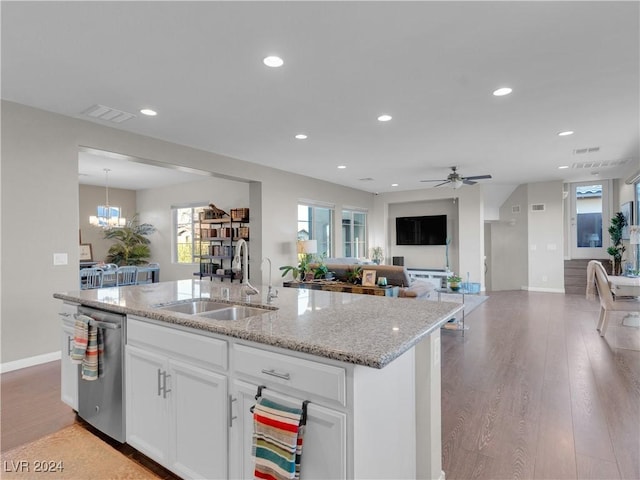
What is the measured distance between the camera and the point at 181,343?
1.72m

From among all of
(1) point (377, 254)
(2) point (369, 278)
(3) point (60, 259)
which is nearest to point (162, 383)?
(3) point (60, 259)

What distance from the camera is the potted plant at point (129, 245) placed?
873 cm

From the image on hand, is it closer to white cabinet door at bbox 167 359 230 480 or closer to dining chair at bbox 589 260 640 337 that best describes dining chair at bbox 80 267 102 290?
white cabinet door at bbox 167 359 230 480

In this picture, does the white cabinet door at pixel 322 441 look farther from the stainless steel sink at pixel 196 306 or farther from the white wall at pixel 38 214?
the white wall at pixel 38 214

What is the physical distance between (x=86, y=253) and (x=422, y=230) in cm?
861

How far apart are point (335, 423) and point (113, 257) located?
9213 millimetres

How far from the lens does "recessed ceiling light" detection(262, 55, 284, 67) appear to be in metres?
2.63

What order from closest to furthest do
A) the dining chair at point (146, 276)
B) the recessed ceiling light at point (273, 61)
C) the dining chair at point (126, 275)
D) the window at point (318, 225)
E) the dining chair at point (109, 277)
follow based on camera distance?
1. the recessed ceiling light at point (273, 61)
2. the dining chair at point (109, 277)
3. the dining chair at point (126, 275)
4. the dining chair at point (146, 276)
5. the window at point (318, 225)

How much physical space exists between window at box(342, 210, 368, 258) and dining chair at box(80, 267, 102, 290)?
17.7 ft

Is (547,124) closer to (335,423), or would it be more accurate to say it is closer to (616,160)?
(616,160)

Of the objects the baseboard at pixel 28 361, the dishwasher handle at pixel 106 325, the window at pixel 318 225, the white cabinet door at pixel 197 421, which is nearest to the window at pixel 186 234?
the window at pixel 318 225

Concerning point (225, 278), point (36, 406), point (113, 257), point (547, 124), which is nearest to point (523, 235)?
point (547, 124)

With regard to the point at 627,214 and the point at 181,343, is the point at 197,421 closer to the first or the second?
the point at 181,343

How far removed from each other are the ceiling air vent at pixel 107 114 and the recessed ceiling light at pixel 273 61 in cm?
192
